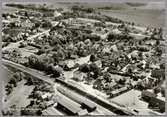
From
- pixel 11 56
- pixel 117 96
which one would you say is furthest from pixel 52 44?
pixel 117 96

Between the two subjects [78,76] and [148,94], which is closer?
[148,94]

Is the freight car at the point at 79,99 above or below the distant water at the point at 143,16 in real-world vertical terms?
below

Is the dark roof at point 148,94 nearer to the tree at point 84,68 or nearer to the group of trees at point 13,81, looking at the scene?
the tree at point 84,68

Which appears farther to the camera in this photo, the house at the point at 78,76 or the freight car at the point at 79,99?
the house at the point at 78,76

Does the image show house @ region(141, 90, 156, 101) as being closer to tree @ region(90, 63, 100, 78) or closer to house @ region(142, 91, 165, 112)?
house @ region(142, 91, 165, 112)

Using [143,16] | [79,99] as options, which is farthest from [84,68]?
[143,16]

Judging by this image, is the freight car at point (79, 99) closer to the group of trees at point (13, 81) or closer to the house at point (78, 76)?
the house at point (78, 76)

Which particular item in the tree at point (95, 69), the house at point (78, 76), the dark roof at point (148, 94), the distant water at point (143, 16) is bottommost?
the dark roof at point (148, 94)

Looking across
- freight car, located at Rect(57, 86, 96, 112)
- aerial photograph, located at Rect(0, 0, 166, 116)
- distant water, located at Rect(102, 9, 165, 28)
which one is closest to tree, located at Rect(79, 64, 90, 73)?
aerial photograph, located at Rect(0, 0, 166, 116)

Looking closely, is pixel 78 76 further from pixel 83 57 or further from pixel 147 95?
pixel 147 95

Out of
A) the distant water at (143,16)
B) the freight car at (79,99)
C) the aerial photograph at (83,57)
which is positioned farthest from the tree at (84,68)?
the distant water at (143,16)
